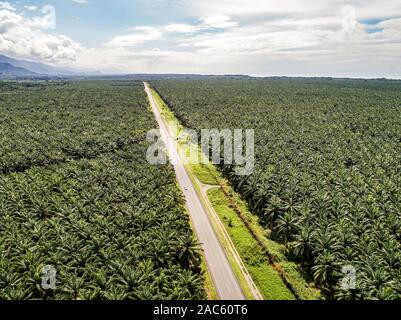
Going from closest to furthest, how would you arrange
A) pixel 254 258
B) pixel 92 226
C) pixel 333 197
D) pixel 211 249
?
pixel 254 258
pixel 92 226
pixel 211 249
pixel 333 197

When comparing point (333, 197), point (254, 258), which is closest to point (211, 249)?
point (254, 258)

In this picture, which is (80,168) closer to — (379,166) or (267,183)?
(267,183)

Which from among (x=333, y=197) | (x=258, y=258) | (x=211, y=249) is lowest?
(x=258, y=258)

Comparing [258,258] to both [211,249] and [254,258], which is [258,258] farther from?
[211,249]

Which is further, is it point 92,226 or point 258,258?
point 92,226

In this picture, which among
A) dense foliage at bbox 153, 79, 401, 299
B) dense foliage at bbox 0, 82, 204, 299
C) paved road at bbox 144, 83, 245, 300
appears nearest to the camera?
dense foliage at bbox 0, 82, 204, 299

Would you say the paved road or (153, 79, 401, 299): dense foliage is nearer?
(153, 79, 401, 299): dense foliage

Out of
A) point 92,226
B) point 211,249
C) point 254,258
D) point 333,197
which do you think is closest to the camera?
point 254,258

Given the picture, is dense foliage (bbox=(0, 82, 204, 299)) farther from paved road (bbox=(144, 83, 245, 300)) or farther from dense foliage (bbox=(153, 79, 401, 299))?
dense foliage (bbox=(153, 79, 401, 299))

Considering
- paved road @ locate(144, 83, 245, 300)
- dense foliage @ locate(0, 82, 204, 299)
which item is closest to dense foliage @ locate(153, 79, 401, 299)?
paved road @ locate(144, 83, 245, 300)
